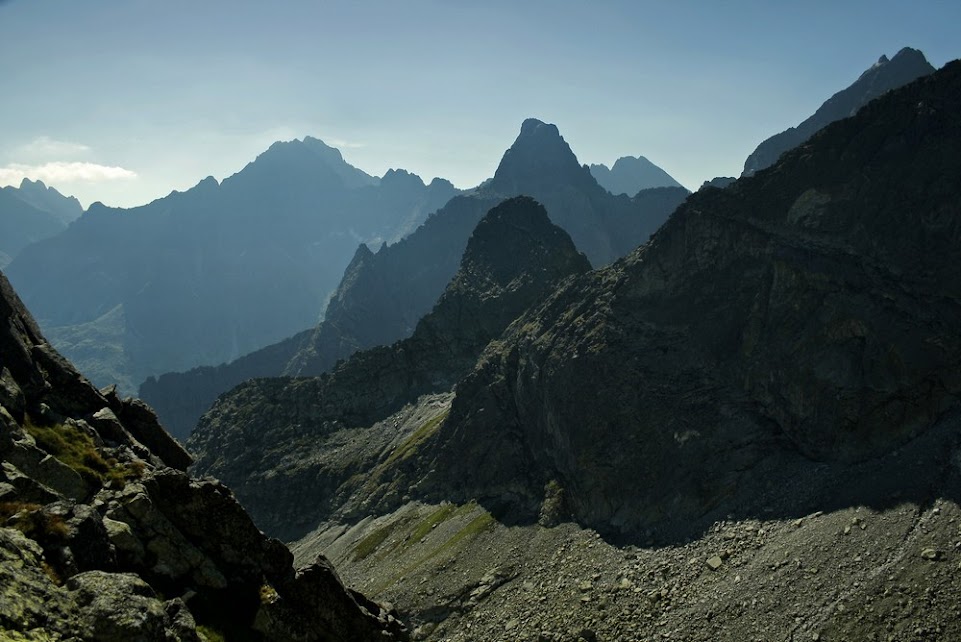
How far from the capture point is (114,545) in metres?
25.7

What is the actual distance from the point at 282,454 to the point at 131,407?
5621 inches

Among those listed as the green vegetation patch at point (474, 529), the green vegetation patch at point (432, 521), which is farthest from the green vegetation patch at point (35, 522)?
the green vegetation patch at point (432, 521)

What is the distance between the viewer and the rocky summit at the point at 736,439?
2203 inches

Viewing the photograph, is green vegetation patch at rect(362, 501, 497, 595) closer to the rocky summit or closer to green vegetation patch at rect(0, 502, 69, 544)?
the rocky summit

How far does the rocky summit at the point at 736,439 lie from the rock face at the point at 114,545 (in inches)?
1431

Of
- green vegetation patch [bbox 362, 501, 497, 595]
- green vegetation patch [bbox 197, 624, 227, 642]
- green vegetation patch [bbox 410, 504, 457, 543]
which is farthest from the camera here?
green vegetation patch [bbox 410, 504, 457, 543]

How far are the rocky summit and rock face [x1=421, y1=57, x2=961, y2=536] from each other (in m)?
0.31

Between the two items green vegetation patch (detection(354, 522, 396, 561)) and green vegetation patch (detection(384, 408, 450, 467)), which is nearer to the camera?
green vegetation patch (detection(354, 522, 396, 561))

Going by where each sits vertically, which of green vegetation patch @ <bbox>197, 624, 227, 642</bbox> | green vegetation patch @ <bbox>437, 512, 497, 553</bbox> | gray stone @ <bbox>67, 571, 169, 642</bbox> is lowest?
green vegetation patch @ <bbox>437, 512, 497, 553</bbox>

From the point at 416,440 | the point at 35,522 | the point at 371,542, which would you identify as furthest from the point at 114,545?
the point at 416,440

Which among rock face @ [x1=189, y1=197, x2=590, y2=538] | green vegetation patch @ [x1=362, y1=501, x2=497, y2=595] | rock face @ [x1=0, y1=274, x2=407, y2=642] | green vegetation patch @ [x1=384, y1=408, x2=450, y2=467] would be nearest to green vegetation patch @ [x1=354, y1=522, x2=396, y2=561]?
green vegetation patch @ [x1=362, y1=501, x2=497, y2=595]

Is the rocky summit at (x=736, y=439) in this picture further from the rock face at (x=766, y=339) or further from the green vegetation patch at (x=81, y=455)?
the green vegetation patch at (x=81, y=455)

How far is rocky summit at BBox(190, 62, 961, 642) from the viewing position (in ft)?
184

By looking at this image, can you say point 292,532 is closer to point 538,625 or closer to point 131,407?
point 538,625
